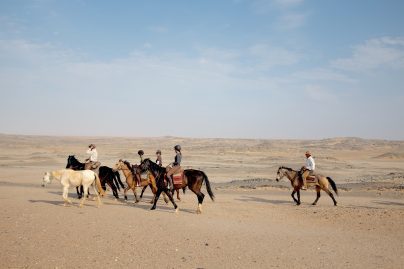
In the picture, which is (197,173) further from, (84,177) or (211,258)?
(211,258)

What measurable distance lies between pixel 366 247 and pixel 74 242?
8107mm

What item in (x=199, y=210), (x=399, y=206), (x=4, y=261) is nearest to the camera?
(x=4, y=261)

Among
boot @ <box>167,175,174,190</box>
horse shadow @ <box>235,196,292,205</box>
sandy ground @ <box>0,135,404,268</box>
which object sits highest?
boot @ <box>167,175,174,190</box>

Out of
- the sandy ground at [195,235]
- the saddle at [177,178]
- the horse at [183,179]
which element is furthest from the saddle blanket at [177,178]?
the sandy ground at [195,235]

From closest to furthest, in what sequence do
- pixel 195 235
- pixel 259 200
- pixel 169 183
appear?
pixel 195 235 < pixel 169 183 < pixel 259 200

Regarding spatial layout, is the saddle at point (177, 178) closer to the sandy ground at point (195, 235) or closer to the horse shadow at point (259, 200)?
the sandy ground at point (195, 235)

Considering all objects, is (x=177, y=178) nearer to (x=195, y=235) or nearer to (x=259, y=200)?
(x=195, y=235)

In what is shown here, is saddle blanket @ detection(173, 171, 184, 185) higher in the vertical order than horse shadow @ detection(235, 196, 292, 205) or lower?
higher

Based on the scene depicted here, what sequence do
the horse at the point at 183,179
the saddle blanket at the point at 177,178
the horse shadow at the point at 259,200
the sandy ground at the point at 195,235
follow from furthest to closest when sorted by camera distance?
the horse shadow at the point at 259,200
the saddle blanket at the point at 177,178
the horse at the point at 183,179
the sandy ground at the point at 195,235

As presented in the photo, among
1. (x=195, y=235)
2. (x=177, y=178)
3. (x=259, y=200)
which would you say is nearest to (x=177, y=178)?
(x=177, y=178)

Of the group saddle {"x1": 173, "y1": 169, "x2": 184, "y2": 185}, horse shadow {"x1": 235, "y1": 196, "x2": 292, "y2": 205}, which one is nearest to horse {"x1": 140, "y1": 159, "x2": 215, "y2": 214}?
saddle {"x1": 173, "y1": 169, "x2": 184, "y2": 185}

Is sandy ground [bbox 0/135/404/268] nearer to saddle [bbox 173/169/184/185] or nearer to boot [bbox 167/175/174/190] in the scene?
boot [bbox 167/175/174/190]

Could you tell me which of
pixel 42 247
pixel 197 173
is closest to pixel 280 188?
pixel 197 173

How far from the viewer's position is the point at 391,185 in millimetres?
25375
